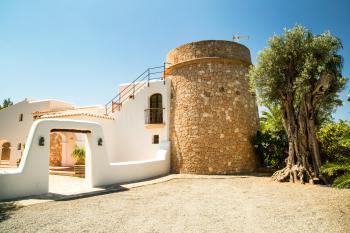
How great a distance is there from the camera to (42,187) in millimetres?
7629

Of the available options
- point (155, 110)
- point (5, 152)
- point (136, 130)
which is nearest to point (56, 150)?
point (136, 130)

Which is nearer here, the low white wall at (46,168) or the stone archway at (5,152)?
the low white wall at (46,168)

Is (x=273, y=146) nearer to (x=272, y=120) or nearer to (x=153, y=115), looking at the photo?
(x=272, y=120)

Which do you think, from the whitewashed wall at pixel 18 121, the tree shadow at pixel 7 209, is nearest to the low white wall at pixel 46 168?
the tree shadow at pixel 7 209

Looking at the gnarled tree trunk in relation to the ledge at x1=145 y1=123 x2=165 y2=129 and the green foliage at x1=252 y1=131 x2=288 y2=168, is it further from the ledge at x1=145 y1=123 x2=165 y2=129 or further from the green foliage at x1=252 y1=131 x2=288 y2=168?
the ledge at x1=145 y1=123 x2=165 y2=129

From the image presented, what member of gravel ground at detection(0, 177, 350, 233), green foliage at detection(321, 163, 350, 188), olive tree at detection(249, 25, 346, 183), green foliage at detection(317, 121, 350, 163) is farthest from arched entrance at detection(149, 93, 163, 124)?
green foliage at detection(321, 163, 350, 188)

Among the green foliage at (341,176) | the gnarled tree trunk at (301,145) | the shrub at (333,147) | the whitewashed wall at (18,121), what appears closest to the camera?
the green foliage at (341,176)

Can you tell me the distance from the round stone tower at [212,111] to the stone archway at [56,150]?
27.9ft

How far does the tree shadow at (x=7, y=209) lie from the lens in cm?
540

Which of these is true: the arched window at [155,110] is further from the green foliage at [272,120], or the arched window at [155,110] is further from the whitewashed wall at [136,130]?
the green foliage at [272,120]

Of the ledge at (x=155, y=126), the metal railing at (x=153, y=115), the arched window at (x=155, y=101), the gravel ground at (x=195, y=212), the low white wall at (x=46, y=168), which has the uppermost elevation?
the arched window at (x=155, y=101)

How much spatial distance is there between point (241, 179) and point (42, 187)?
8268 mm

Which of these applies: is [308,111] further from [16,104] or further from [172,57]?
[16,104]

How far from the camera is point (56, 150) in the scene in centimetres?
1611
